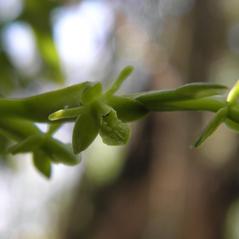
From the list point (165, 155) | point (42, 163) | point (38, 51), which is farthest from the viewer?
point (165, 155)

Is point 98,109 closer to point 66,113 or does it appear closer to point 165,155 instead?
point 66,113

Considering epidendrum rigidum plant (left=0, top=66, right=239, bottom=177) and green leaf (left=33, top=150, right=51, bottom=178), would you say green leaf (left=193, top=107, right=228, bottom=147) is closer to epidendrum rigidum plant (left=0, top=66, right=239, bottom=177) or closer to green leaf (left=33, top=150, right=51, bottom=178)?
epidendrum rigidum plant (left=0, top=66, right=239, bottom=177)

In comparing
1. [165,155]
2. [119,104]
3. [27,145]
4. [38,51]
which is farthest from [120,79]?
[165,155]

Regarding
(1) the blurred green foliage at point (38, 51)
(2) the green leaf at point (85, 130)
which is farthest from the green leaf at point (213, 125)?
(1) the blurred green foliage at point (38, 51)

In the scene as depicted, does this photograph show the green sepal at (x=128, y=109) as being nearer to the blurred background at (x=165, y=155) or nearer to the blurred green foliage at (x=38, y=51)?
the blurred green foliage at (x=38, y=51)

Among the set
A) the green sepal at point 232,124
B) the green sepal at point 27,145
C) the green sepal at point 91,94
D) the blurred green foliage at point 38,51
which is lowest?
the green sepal at point 232,124

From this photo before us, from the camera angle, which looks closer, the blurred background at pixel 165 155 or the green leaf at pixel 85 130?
the green leaf at pixel 85 130
